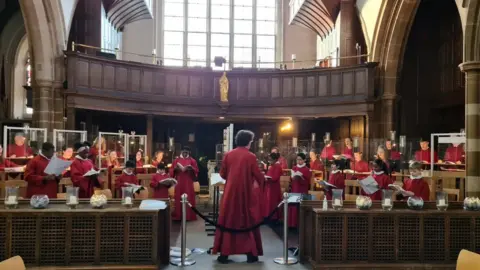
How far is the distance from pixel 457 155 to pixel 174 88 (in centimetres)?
927

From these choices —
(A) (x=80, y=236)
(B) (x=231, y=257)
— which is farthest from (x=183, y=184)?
(A) (x=80, y=236)

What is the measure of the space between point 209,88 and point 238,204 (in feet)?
35.1

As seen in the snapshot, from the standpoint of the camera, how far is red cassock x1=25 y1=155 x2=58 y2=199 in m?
6.75

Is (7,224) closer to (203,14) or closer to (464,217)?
(464,217)

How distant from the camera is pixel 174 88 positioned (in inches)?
610

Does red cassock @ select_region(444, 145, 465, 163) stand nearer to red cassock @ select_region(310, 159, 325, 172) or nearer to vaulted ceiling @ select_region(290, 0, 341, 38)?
red cassock @ select_region(310, 159, 325, 172)

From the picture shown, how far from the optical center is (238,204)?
556 cm

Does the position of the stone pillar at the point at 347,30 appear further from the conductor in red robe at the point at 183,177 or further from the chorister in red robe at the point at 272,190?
the conductor in red robe at the point at 183,177

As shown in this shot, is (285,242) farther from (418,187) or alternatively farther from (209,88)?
(209,88)

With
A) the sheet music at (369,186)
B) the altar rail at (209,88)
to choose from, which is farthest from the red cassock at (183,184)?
the altar rail at (209,88)

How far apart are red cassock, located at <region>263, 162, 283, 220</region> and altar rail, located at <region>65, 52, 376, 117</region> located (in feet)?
21.6

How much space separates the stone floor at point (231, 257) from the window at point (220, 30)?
1416cm

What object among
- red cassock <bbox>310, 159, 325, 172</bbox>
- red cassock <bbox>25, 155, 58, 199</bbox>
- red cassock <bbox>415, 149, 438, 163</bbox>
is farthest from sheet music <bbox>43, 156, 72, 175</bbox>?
red cassock <bbox>415, 149, 438, 163</bbox>

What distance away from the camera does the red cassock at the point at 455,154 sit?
10570mm
